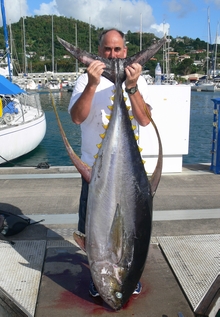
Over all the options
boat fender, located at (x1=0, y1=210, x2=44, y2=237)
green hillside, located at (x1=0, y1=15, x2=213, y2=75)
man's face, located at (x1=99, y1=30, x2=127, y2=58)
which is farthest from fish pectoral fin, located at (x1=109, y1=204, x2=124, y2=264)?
green hillside, located at (x1=0, y1=15, x2=213, y2=75)

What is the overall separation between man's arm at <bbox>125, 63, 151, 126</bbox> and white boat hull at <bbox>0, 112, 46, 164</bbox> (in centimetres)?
702

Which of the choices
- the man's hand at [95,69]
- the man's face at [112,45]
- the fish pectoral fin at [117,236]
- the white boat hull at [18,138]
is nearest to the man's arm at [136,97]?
the man's hand at [95,69]

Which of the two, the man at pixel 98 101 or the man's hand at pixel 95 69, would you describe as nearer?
the man's hand at pixel 95 69

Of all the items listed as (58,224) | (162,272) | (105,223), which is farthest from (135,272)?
(58,224)

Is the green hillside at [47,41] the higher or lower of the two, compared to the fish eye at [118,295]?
higher

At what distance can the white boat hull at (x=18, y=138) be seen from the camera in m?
9.07

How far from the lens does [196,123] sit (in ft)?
68.4

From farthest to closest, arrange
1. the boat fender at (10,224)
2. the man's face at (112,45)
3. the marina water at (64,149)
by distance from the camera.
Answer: the marina water at (64,149) < the boat fender at (10,224) < the man's face at (112,45)

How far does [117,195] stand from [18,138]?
8.06 meters

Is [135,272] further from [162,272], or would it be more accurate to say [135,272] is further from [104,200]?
[162,272]

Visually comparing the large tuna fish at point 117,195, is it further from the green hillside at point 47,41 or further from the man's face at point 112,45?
the green hillside at point 47,41

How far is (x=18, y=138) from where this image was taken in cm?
962

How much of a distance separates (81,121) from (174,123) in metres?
3.51

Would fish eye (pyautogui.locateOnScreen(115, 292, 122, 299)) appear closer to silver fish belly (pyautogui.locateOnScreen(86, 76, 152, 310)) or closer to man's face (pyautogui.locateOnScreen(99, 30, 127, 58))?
silver fish belly (pyautogui.locateOnScreen(86, 76, 152, 310))
